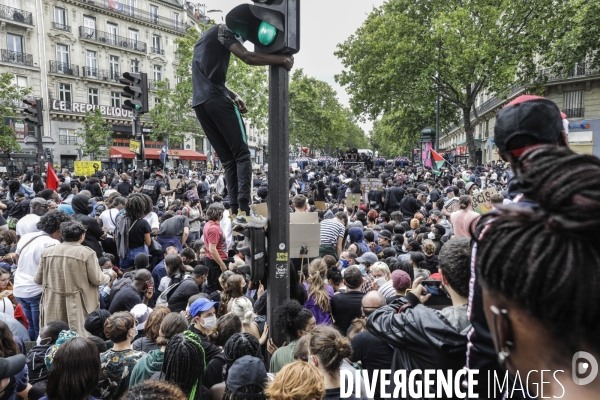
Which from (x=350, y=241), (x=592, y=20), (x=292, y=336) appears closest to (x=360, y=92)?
(x=592, y=20)

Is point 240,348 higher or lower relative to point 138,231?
lower

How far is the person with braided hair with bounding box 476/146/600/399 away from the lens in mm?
906

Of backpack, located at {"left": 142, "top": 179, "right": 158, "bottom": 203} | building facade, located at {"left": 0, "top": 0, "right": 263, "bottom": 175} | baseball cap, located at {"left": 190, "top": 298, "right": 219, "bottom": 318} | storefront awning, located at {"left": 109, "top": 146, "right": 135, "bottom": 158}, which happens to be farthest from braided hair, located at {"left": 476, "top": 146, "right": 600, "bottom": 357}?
storefront awning, located at {"left": 109, "top": 146, "right": 135, "bottom": 158}

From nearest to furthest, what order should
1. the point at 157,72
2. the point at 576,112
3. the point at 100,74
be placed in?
the point at 576,112, the point at 100,74, the point at 157,72

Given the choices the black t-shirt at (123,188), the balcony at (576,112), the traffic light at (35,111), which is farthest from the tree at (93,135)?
the balcony at (576,112)

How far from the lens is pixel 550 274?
92cm

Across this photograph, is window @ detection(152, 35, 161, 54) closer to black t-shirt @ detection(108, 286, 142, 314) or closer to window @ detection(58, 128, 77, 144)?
window @ detection(58, 128, 77, 144)

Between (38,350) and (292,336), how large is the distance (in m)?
2.16

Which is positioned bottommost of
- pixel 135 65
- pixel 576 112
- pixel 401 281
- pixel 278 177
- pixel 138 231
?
pixel 401 281

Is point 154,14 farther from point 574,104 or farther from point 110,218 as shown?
point 110,218

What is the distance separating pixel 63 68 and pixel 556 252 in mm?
46381

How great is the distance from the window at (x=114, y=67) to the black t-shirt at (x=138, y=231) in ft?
138

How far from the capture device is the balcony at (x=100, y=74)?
4159 cm

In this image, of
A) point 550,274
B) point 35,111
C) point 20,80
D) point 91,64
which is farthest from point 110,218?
point 91,64
